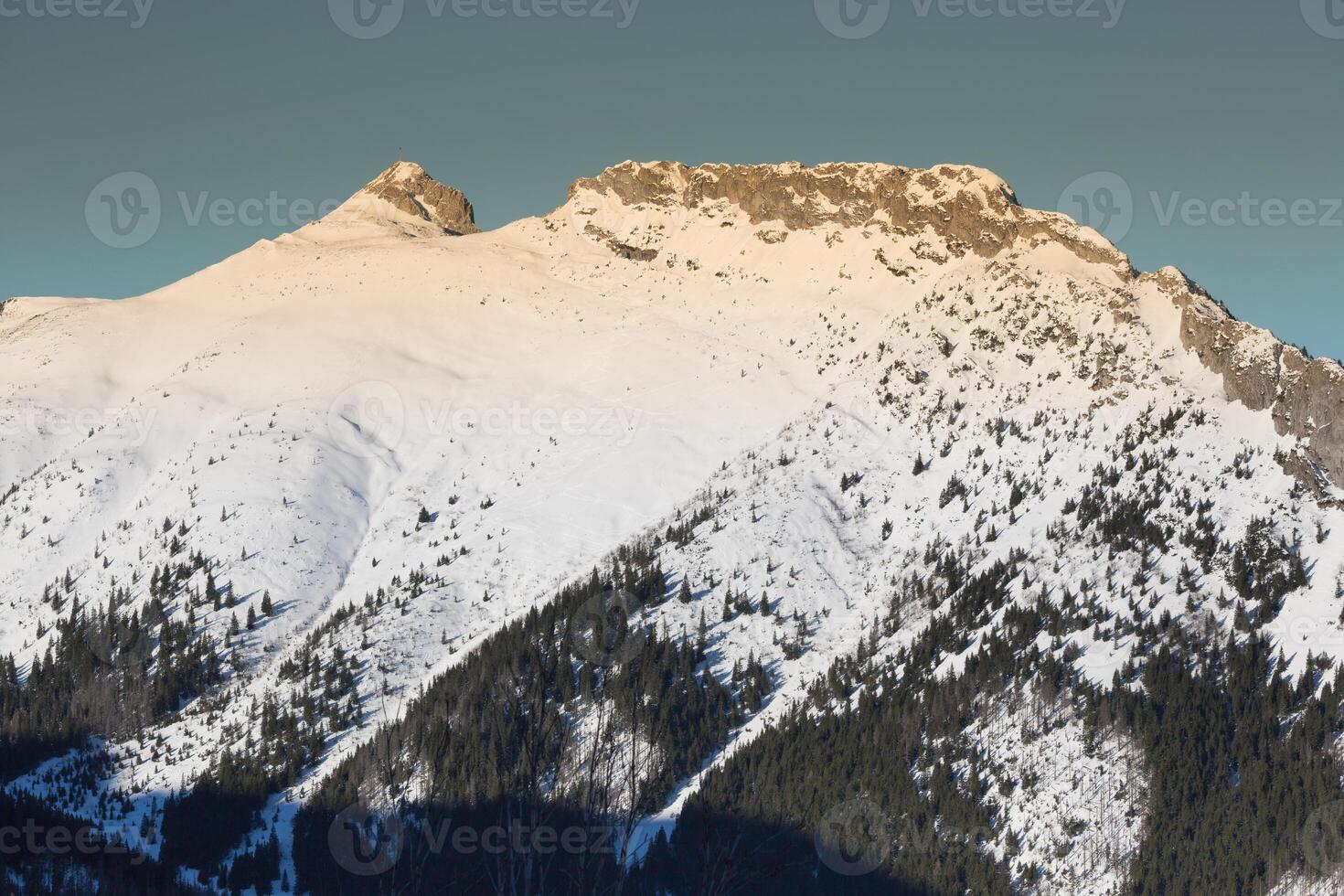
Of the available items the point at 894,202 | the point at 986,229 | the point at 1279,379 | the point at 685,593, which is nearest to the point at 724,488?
the point at 685,593

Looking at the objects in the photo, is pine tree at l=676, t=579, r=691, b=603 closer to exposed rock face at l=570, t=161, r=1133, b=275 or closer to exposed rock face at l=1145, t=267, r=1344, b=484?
exposed rock face at l=1145, t=267, r=1344, b=484

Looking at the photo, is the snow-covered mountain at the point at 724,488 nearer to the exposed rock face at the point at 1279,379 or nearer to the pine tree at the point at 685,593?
the exposed rock face at the point at 1279,379

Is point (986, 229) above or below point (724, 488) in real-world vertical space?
above

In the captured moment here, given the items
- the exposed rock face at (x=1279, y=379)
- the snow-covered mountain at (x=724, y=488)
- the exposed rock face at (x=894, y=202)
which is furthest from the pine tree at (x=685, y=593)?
the exposed rock face at (x=894, y=202)

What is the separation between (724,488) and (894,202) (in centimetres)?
6973

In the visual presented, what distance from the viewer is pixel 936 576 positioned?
11562cm

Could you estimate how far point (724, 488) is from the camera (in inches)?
5079

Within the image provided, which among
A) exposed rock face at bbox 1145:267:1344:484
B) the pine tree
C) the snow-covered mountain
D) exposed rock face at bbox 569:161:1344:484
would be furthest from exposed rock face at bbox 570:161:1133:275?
the pine tree

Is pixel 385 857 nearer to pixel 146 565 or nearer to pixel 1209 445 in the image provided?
pixel 146 565

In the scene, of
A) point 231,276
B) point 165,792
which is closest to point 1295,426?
point 165,792

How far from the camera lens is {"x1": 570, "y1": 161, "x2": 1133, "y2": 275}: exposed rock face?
165500 mm

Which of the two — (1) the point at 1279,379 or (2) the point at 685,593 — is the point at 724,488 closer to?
(2) the point at 685,593

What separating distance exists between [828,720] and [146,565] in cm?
7181

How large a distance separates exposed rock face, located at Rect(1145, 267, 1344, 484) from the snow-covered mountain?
0.41m
